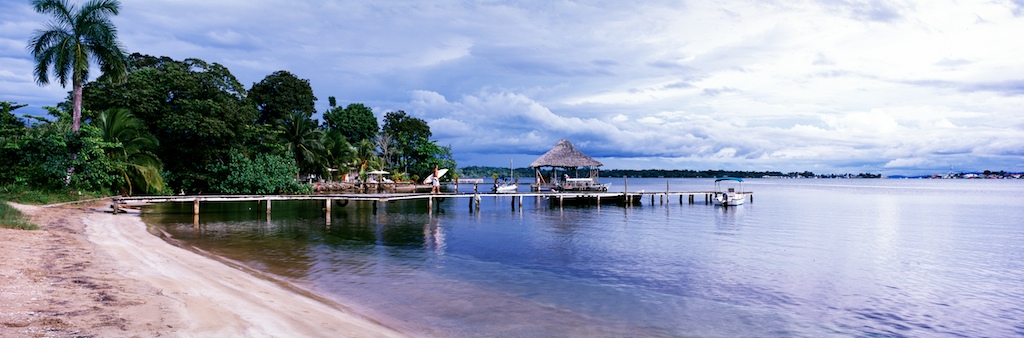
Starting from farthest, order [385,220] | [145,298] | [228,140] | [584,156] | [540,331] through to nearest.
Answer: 1. [584,156]
2. [228,140]
3. [385,220]
4. [540,331]
5. [145,298]

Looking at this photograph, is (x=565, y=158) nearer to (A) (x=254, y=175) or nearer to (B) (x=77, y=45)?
(A) (x=254, y=175)

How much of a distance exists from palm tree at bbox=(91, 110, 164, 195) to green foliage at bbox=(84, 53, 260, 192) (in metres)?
2.31

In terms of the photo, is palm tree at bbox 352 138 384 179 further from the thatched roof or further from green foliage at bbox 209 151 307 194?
green foliage at bbox 209 151 307 194

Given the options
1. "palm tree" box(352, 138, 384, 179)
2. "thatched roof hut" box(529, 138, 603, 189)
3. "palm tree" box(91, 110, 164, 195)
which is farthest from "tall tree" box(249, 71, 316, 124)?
"thatched roof hut" box(529, 138, 603, 189)

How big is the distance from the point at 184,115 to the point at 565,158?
29.3 meters

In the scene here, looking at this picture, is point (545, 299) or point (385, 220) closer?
point (545, 299)

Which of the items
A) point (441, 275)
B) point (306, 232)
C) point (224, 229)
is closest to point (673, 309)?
point (441, 275)

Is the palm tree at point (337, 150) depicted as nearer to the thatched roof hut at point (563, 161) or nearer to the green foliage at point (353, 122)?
the green foliage at point (353, 122)

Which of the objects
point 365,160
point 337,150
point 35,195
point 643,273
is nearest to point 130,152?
point 35,195

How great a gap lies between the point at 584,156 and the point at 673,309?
3843 cm

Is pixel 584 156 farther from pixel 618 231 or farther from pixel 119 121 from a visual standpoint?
pixel 119 121

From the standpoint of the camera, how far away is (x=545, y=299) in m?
11.4

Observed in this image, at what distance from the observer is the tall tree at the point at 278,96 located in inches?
1943

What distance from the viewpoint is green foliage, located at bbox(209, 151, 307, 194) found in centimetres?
3234
